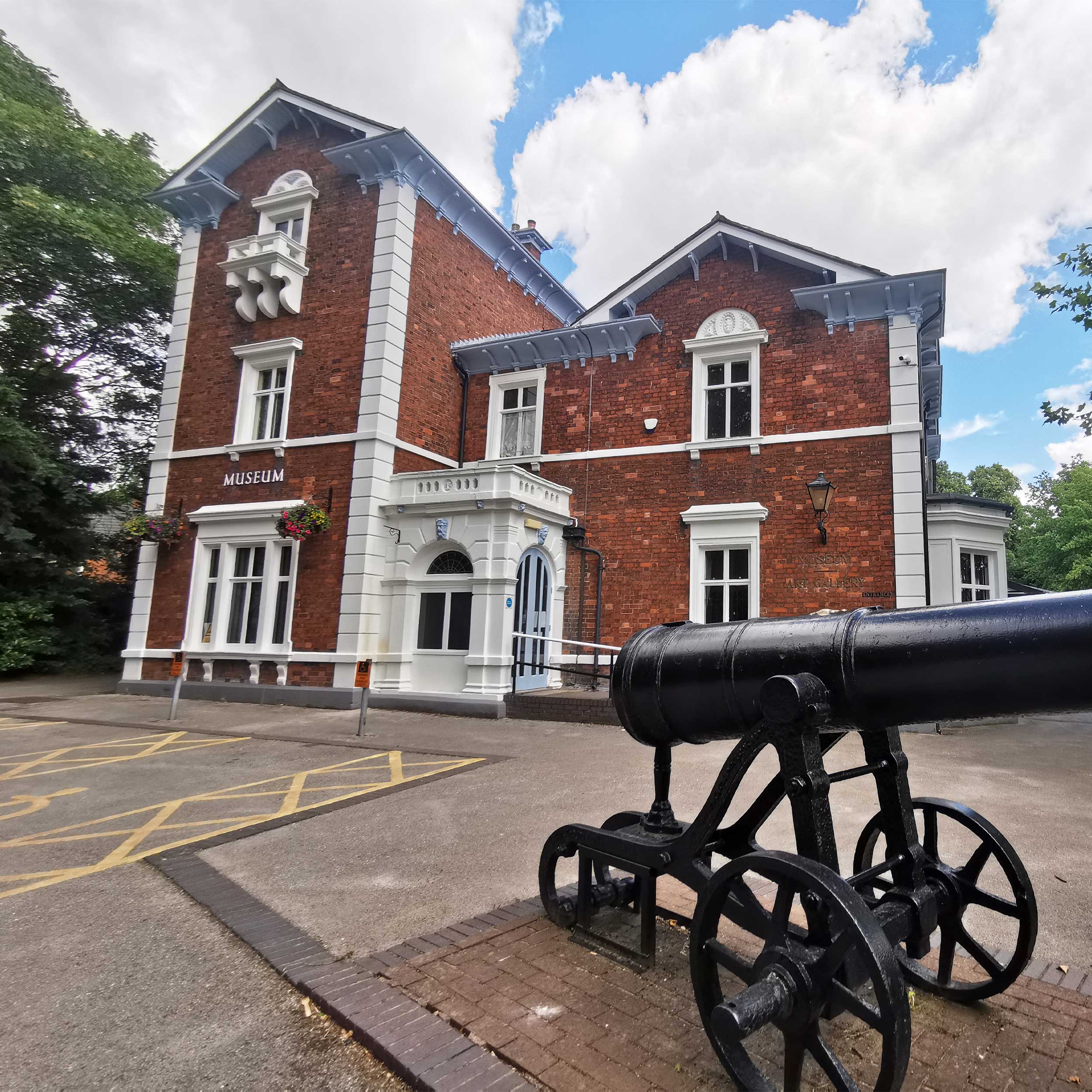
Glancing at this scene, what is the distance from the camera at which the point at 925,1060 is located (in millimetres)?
2197

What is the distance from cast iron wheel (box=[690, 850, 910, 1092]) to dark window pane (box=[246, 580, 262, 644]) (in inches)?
518

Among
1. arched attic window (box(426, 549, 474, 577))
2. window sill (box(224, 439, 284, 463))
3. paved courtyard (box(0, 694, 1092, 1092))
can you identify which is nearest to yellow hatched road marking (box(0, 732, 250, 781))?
paved courtyard (box(0, 694, 1092, 1092))

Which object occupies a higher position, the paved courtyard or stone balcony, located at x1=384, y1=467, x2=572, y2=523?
stone balcony, located at x1=384, y1=467, x2=572, y2=523

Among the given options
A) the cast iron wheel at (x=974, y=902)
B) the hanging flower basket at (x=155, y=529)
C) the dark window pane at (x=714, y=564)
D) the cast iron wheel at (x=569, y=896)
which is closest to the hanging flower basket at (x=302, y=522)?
the hanging flower basket at (x=155, y=529)

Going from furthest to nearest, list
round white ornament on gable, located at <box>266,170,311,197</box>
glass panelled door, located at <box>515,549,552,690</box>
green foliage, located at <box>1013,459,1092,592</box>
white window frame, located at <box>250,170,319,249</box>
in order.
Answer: green foliage, located at <box>1013,459,1092,592</box>, round white ornament on gable, located at <box>266,170,311,197</box>, white window frame, located at <box>250,170,319,249</box>, glass panelled door, located at <box>515,549,552,690</box>

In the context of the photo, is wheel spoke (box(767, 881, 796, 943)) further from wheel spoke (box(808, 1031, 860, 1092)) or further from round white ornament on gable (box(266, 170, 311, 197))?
round white ornament on gable (box(266, 170, 311, 197))

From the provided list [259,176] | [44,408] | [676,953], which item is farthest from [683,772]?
[44,408]

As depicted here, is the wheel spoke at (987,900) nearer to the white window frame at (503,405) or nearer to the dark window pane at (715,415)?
the dark window pane at (715,415)

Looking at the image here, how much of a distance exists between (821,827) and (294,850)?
11.8ft

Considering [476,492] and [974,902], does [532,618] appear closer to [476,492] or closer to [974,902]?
[476,492]

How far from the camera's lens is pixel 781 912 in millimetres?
2119

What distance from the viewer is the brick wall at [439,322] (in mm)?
13961

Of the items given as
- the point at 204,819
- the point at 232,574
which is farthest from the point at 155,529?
the point at 204,819

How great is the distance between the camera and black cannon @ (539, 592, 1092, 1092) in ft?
6.16
